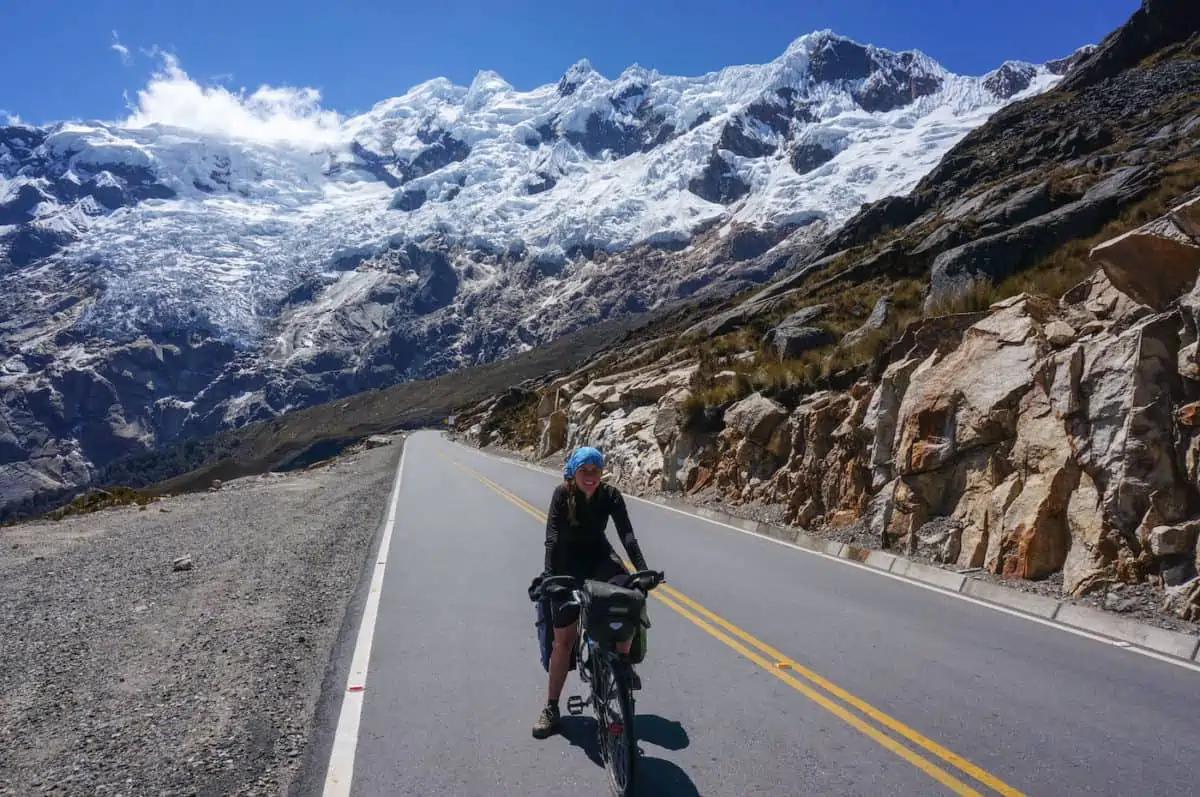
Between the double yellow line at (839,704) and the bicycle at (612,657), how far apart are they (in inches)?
66.7

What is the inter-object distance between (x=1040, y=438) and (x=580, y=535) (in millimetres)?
7348

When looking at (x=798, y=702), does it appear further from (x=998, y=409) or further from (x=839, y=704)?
(x=998, y=409)

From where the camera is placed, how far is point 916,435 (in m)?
12.0

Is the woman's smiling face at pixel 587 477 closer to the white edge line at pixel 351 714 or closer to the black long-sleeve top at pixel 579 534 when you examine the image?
the black long-sleeve top at pixel 579 534

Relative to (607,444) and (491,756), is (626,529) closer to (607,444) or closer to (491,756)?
(491,756)

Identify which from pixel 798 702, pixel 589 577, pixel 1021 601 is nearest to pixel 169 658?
pixel 589 577

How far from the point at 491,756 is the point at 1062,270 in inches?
568

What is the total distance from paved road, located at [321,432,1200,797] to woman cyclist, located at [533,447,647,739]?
0.40 metres

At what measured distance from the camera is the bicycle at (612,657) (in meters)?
4.24

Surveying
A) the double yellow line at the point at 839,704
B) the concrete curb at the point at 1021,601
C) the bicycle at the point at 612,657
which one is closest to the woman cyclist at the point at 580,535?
the bicycle at the point at 612,657

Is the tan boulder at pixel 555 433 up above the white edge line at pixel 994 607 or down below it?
above

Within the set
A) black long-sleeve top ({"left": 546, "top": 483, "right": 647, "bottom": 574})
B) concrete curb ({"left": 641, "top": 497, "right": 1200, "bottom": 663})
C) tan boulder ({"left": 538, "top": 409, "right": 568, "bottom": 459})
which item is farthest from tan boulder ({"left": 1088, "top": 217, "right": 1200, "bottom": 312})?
tan boulder ({"left": 538, "top": 409, "right": 568, "bottom": 459})

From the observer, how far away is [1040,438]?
994cm

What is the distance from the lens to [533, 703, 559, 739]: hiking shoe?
5.16m
